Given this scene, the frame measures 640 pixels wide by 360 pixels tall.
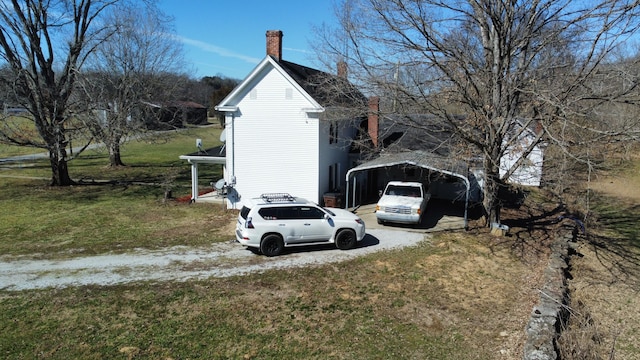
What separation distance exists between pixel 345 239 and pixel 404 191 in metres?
5.31

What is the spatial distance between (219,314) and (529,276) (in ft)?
30.3

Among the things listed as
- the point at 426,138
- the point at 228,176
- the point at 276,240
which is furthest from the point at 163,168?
the point at 276,240

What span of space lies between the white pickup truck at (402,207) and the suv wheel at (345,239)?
3375 millimetres

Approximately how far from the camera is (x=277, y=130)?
19.9m

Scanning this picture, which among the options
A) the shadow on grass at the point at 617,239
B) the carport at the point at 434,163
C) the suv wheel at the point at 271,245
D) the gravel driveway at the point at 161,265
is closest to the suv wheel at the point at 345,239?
the gravel driveway at the point at 161,265

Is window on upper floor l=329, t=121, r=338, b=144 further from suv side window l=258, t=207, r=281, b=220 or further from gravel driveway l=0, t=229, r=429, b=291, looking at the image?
suv side window l=258, t=207, r=281, b=220

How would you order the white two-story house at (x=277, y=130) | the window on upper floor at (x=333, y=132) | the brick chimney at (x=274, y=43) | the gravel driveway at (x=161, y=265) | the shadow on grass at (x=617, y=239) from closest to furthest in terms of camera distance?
the gravel driveway at (x=161, y=265)
the shadow on grass at (x=617, y=239)
the white two-story house at (x=277, y=130)
the brick chimney at (x=274, y=43)
the window on upper floor at (x=333, y=132)

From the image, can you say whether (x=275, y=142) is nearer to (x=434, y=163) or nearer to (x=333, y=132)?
(x=333, y=132)

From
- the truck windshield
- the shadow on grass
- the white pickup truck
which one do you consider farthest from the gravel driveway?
the shadow on grass

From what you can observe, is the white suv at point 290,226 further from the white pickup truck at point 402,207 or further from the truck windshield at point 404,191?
the truck windshield at point 404,191

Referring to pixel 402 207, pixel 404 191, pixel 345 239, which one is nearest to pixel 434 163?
pixel 404 191

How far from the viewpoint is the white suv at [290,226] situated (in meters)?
13.7

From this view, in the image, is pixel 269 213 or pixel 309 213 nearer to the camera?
pixel 269 213

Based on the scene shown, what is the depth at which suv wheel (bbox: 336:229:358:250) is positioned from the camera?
1455cm
